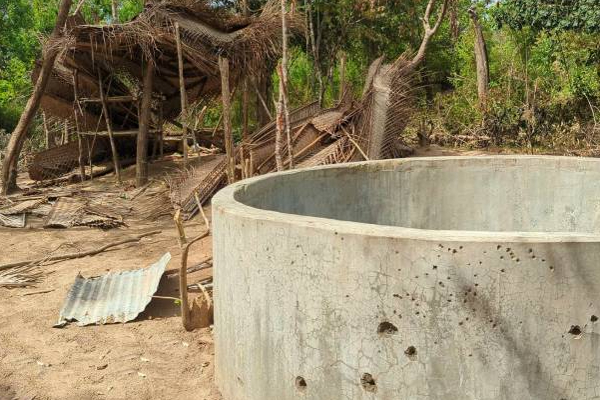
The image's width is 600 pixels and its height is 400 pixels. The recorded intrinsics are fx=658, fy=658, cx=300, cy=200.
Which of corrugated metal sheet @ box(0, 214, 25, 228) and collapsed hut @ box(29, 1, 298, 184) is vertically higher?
collapsed hut @ box(29, 1, 298, 184)

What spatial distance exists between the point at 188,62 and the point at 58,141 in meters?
8.84

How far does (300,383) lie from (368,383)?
33 centimetres

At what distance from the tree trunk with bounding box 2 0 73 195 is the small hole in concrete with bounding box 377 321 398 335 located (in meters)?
9.05

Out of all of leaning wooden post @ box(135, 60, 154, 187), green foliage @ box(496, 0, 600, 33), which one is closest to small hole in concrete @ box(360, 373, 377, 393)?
leaning wooden post @ box(135, 60, 154, 187)

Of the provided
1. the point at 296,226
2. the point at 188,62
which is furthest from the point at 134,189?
the point at 296,226

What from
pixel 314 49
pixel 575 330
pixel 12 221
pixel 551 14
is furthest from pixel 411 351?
pixel 314 49

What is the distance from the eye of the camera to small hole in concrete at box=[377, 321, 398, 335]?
2.56 metres

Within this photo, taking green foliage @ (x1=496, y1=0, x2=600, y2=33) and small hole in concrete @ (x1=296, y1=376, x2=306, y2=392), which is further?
green foliage @ (x1=496, y1=0, x2=600, y2=33)

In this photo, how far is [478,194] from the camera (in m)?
5.27

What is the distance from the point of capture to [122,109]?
41.1 ft

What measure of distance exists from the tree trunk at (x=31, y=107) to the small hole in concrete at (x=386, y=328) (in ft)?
29.7

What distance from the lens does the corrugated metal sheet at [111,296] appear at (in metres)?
5.00

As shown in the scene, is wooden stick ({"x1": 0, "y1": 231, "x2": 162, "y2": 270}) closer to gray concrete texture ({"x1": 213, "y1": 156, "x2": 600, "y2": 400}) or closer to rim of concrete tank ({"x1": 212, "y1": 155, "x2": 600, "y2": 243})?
gray concrete texture ({"x1": 213, "y1": 156, "x2": 600, "y2": 400})

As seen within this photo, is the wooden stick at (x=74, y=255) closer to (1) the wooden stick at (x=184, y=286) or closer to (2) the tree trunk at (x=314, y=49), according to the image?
(1) the wooden stick at (x=184, y=286)
